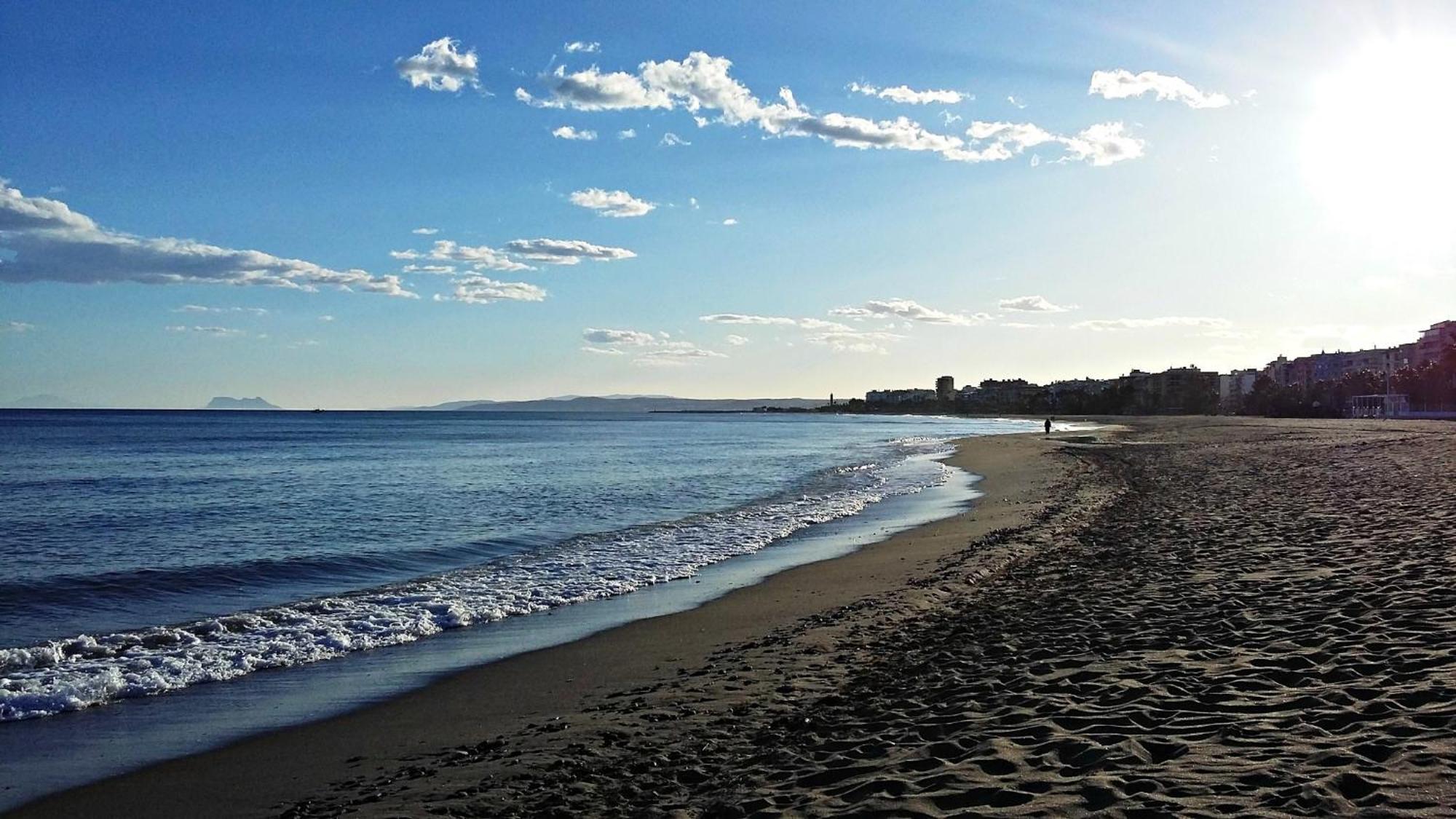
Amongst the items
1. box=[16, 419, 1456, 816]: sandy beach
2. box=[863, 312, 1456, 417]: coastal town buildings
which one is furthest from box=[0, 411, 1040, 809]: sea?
box=[863, 312, 1456, 417]: coastal town buildings

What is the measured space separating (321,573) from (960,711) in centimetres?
1216

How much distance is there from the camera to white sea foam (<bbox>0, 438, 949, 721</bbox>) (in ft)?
28.5

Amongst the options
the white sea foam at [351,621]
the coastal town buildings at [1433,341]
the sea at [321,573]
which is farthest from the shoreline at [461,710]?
the coastal town buildings at [1433,341]

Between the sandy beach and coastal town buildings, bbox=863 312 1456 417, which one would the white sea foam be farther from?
coastal town buildings, bbox=863 312 1456 417

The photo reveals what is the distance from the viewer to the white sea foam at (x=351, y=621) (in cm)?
869

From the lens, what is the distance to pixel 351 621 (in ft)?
37.1

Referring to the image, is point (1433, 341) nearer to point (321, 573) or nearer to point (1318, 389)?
point (1318, 389)

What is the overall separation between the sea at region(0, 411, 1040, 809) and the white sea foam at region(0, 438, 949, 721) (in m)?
0.04

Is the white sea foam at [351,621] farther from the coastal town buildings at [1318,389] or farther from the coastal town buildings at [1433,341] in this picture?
the coastal town buildings at [1433,341]

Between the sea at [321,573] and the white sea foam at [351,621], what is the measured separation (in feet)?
0.13

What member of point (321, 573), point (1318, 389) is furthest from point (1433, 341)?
point (321, 573)

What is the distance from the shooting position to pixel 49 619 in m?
11.8

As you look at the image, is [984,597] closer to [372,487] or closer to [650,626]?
[650,626]

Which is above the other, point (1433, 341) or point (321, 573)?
point (1433, 341)
